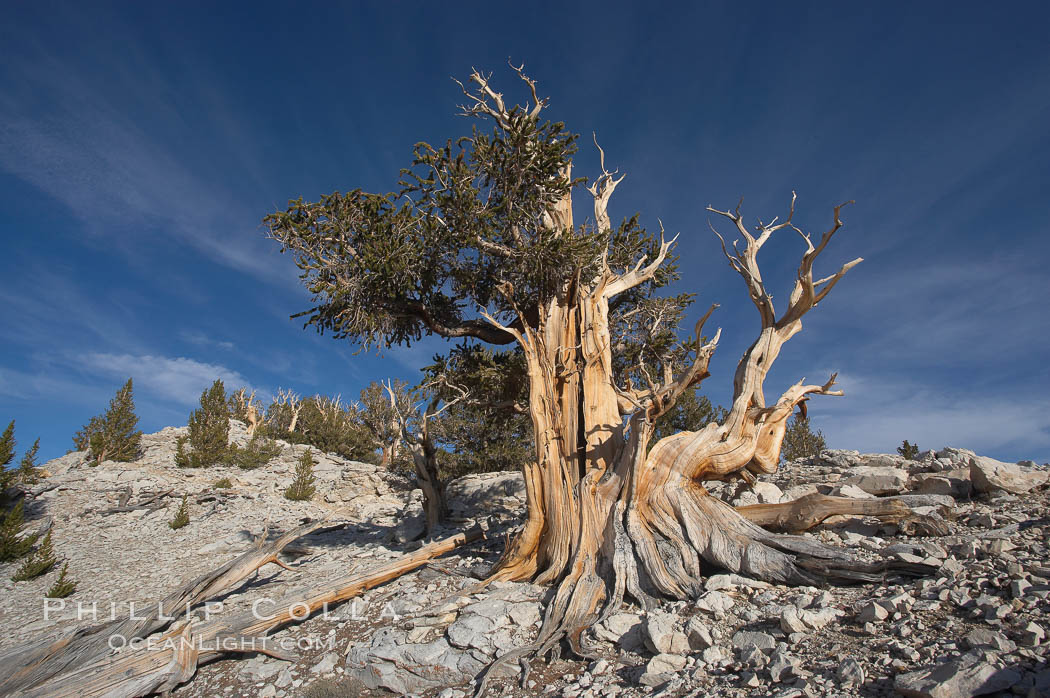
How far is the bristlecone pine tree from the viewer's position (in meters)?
5.48

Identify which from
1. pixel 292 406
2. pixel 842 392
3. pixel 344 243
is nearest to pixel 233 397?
pixel 292 406

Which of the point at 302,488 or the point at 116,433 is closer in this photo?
the point at 302,488

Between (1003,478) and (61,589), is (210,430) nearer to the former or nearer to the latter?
(61,589)

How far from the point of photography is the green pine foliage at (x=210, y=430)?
59.2 ft

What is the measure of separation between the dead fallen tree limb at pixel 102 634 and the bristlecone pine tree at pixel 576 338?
3.22 metres

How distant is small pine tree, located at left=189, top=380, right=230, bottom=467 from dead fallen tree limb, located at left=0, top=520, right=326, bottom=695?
13.9 m

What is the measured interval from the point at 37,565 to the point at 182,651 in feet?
22.1

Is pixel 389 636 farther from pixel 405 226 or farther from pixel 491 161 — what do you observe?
pixel 491 161

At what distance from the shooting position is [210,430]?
1909 cm

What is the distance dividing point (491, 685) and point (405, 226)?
20.2 ft

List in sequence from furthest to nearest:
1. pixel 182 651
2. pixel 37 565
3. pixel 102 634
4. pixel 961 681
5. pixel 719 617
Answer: pixel 37 565 < pixel 102 634 < pixel 182 651 < pixel 719 617 < pixel 961 681

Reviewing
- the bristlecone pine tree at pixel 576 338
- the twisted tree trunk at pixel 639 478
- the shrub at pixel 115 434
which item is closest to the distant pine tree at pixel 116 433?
the shrub at pixel 115 434

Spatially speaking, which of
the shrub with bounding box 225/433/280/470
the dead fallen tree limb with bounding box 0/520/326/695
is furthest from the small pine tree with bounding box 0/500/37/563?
the shrub with bounding box 225/433/280/470

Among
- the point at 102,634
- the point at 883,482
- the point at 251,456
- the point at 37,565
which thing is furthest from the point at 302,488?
the point at 883,482
